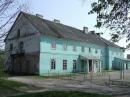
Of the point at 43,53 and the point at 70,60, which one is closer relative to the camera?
the point at 43,53

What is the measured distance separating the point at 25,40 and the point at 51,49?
4.65m

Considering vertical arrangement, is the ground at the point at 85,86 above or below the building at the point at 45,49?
below

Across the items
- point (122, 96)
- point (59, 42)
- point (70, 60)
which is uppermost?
point (59, 42)

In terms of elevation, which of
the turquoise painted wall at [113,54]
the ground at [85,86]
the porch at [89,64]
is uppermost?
the turquoise painted wall at [113,54]

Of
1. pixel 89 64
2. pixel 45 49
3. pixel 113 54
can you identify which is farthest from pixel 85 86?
pixel 113 54

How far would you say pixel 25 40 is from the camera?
39.3m

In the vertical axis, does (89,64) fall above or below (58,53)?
below

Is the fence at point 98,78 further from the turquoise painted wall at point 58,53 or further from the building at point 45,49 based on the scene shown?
the building at point 45,49

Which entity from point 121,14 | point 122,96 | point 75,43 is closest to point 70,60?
point 75,43

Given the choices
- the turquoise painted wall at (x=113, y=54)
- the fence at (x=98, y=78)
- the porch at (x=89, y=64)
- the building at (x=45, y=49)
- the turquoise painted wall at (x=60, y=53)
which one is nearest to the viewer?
the fence at (x=98, y=78)

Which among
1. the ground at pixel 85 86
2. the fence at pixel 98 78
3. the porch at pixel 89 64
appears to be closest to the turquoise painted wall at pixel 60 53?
the porch at pixel 89 64

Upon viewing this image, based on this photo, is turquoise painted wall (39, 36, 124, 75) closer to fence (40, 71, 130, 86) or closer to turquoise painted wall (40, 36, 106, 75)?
turquoise painted wall (40, 36, 106, 75)

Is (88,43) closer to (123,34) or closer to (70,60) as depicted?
(70,60)

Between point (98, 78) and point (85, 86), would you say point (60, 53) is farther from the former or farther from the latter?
point (85, 86)
